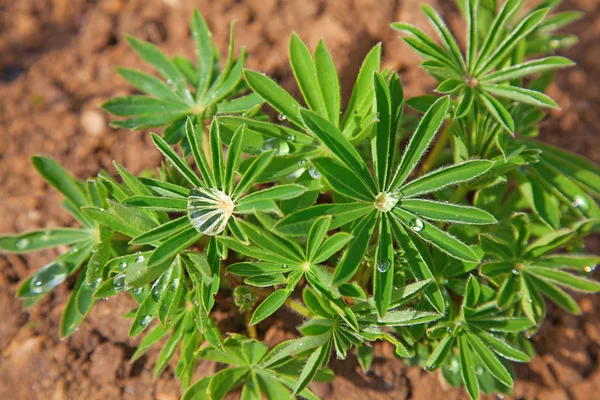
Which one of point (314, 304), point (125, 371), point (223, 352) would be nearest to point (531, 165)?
point (314, 304)

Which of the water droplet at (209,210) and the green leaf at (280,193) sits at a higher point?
the green leaf at (280,193)

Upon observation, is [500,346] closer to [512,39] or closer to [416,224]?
[416,224]

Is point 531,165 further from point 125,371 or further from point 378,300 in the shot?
point 125,371

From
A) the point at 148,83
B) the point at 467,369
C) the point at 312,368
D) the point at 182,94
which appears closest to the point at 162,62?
the point at 148,83

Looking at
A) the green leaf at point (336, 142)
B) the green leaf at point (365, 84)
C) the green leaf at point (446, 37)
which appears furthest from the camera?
the green leaf at point (446, 37)

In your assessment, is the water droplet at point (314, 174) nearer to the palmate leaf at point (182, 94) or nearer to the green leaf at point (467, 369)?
the palmate leaf at point (182, 94)

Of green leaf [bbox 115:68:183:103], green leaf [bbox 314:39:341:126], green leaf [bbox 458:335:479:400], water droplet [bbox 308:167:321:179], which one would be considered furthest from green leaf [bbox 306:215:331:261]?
green leaf [bbox 115:68:183:103]

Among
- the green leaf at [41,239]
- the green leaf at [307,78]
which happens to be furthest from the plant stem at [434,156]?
the green leaf at [41,239]
